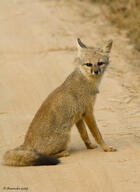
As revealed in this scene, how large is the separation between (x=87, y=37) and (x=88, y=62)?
7469mm

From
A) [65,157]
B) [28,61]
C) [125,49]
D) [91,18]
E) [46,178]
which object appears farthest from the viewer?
[91,18]

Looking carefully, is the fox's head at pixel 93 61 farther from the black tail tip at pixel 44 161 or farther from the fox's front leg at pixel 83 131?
the black tail tip at pixel 44 161

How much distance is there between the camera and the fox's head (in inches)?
353

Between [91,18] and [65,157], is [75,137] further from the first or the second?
[91,18]

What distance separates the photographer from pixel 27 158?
26.3 feet

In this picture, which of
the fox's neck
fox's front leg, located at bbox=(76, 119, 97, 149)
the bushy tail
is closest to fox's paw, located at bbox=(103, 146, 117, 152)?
fox's front leg, located at bbox=(76, 119, 97, 149)

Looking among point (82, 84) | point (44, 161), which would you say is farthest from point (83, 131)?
point (44, 161)

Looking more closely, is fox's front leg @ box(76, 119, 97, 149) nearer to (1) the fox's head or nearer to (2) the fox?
(2) the fox

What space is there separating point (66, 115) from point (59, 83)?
4.38 meters

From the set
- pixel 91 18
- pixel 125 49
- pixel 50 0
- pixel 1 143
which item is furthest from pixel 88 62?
pixel 50 0

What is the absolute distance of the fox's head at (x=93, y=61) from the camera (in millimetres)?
8977

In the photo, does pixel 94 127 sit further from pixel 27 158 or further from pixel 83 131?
pixel 27 158

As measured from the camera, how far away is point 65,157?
867 centimetres

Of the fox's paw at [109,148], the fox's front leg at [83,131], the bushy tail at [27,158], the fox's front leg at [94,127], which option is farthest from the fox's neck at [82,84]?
the bushy tail at [27,158]
